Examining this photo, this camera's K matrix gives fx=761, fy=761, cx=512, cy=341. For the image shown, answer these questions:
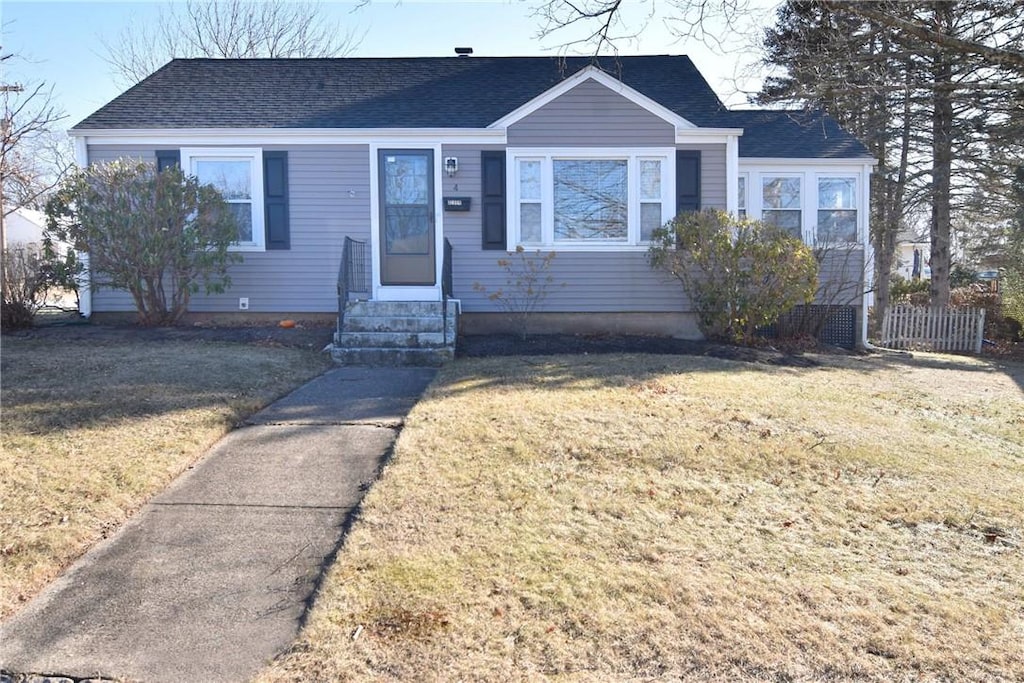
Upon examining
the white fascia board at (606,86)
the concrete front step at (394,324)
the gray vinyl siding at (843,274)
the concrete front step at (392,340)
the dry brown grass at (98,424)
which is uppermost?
the white fascia board at (606,86)

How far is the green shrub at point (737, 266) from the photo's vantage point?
402 inches

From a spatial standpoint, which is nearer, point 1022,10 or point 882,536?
point 882,536

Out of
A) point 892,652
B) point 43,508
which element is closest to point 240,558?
point 43,508

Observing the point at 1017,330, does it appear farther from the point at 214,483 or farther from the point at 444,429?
the point at 214,483

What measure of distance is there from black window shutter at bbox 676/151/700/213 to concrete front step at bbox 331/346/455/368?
4.59 m

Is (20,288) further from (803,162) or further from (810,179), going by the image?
(810,179)

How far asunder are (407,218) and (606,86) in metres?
3.54

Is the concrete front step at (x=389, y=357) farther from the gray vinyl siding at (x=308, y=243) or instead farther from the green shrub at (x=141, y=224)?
the green shrub at (x=141, y=224)

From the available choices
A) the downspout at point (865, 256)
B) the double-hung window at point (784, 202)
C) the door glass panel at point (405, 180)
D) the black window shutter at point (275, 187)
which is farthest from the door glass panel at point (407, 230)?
the downspout at point (865, 256)

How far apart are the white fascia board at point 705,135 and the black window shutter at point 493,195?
2.69 metres

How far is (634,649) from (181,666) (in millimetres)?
1761

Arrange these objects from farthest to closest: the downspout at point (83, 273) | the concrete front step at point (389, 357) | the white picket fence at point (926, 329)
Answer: the white picket fence at point (926, 329), the downspout at point (83, 273), the concrete front step at point (389, 357)

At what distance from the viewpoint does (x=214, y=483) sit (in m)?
4.88

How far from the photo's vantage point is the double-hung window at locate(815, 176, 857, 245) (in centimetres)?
1306
